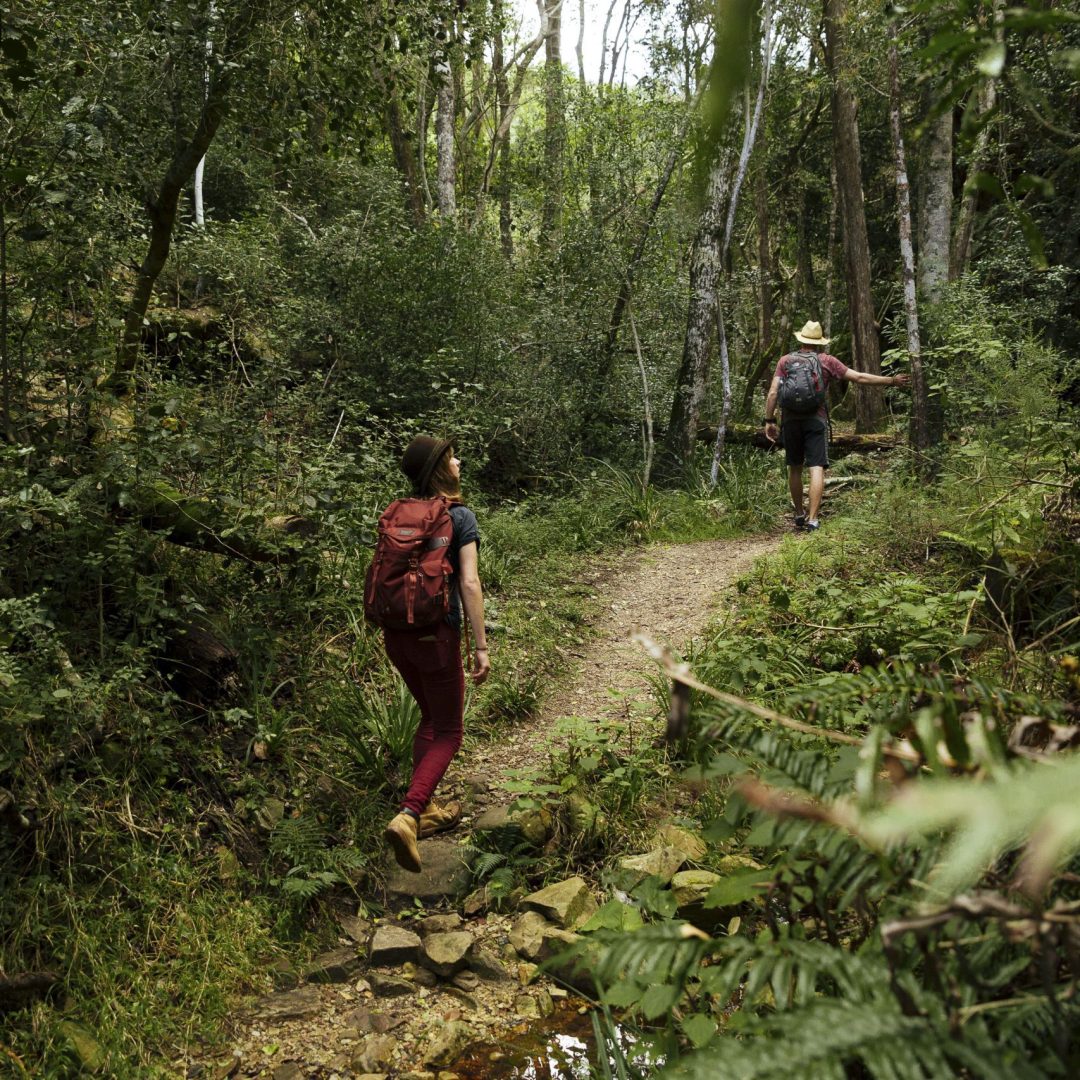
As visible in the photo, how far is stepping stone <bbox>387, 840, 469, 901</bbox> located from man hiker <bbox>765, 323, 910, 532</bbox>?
19.2ft

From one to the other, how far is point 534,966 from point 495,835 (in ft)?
3.08

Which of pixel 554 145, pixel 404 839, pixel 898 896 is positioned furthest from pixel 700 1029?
pixel 554 145

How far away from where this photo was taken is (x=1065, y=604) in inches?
163

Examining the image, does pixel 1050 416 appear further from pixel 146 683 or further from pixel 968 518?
→ pixel 146 683

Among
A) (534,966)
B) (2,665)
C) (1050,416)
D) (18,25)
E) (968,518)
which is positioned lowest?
(534,966)

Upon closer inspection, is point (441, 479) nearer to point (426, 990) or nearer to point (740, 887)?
point (426, 990)

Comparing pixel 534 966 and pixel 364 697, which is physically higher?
pixel 364 697

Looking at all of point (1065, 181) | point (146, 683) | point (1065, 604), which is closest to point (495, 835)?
point (146, 683)

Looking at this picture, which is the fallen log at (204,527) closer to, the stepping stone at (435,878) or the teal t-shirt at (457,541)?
the teal t-shirt at (457,541)

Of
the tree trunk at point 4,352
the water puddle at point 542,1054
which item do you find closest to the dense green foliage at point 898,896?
the water puddle at point 542,1054

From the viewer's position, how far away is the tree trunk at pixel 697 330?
11.8m

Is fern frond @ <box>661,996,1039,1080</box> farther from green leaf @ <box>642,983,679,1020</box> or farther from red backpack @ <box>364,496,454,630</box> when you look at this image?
red backpack @ <box>364,496,454,630</box>

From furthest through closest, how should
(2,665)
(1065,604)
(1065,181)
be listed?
(1065,181), (1065,604), (2,665)

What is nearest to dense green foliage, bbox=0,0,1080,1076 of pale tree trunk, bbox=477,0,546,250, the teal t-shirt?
the teal t-shirt
